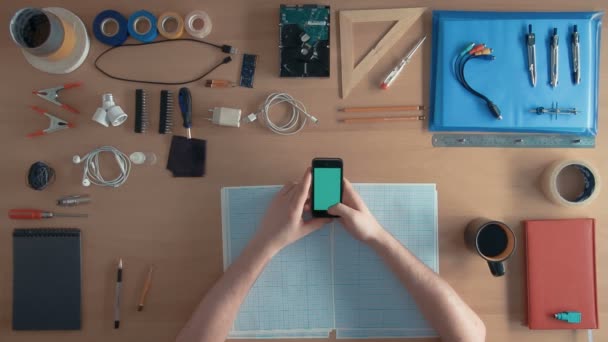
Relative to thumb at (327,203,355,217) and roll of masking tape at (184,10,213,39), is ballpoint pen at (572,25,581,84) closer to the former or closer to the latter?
thumb at (327,203,355,217)

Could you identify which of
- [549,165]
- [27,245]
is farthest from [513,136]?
[27,245]

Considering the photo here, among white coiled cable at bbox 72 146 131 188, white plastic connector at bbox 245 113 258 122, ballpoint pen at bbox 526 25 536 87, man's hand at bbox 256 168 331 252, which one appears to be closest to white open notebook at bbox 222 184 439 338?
man's hand at bbox 256 168 331 252

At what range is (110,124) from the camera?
105 cm

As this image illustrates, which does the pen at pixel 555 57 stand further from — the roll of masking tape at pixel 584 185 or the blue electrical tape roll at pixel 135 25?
the blue electrical tape roll at pixel 135 25

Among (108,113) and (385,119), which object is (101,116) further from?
(385,119)

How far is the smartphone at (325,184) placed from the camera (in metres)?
0.91

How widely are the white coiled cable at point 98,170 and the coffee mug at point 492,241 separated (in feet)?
2.84

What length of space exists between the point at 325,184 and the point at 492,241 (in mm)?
437

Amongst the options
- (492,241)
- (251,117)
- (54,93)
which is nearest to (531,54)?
(492,241)

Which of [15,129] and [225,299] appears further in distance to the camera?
[15,129]

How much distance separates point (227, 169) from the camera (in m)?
1.05

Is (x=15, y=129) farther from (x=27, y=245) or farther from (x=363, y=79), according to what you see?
(x=363, y=79)

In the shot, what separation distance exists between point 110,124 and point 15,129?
9.8 inches

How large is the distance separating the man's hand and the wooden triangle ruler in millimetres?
297
